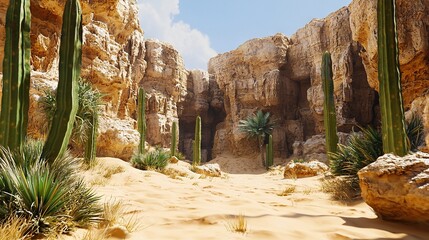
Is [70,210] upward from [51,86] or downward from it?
downward

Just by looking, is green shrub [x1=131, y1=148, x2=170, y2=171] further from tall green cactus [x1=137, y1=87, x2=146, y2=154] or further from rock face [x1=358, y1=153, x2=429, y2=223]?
rock face [x1=358, y1=153, x2=429, y2=223]

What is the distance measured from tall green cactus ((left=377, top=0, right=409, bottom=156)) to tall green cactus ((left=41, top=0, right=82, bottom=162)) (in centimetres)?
602

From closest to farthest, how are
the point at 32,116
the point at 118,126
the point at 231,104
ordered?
the point at 32,116 < the point at 118,126 < the point at 231,104

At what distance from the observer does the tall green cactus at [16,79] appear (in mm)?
4652

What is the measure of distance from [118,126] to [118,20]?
8918 millimetres

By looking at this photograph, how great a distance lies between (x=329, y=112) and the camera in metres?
11.8

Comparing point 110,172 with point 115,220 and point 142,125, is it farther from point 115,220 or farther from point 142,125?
point 115,220

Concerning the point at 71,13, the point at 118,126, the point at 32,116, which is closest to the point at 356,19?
the point at 118,126

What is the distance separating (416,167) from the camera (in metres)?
3.77

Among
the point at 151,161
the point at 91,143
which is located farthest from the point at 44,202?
the point at 151,161

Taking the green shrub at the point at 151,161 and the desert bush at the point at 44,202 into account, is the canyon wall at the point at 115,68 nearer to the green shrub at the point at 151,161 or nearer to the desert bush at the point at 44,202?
the green shrub at the point at 151,161

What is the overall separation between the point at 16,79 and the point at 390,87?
7016mm

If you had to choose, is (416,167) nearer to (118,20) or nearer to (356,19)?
(356,19)

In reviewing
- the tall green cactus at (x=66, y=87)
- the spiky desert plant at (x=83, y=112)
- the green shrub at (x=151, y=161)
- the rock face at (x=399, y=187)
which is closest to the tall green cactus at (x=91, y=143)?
the spiky desert plant at (x=83, y=112)
